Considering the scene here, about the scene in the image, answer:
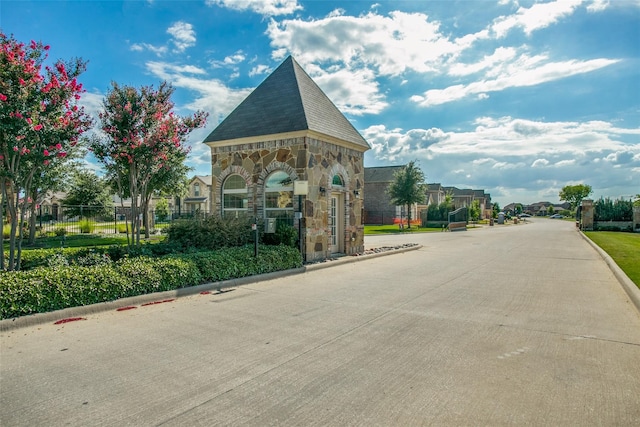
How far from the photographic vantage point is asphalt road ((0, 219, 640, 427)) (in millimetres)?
3365

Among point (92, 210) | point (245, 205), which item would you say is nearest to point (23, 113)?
point (245, 205)

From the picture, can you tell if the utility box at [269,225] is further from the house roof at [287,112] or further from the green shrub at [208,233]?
the house roof at [287,112]

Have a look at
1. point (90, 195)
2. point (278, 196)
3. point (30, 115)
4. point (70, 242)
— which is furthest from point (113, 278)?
point (90, 195)

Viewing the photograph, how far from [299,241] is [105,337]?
7034mm

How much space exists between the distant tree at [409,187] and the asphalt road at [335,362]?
95.9ft

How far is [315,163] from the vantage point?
1232 centimetres

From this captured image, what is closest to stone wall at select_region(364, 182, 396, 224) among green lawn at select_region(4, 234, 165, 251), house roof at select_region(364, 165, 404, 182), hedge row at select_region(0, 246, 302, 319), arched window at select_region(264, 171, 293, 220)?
house roof at select_region(364, 165, 404, 182)

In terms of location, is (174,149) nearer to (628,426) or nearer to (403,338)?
(403,338)

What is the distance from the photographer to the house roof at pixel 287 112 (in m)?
12.5

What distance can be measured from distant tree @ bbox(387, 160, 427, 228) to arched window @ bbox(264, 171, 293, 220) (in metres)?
26.1

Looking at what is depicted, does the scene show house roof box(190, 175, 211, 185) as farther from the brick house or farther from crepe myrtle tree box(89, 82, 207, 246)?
crepe myrtle tree box(89, 82, 207, 246)

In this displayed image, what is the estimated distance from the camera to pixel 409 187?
37.1 metres

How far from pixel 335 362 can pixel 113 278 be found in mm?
4579

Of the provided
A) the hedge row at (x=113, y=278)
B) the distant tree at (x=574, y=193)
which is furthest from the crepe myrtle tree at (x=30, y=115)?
the distant tree at (x=574, y=193)
